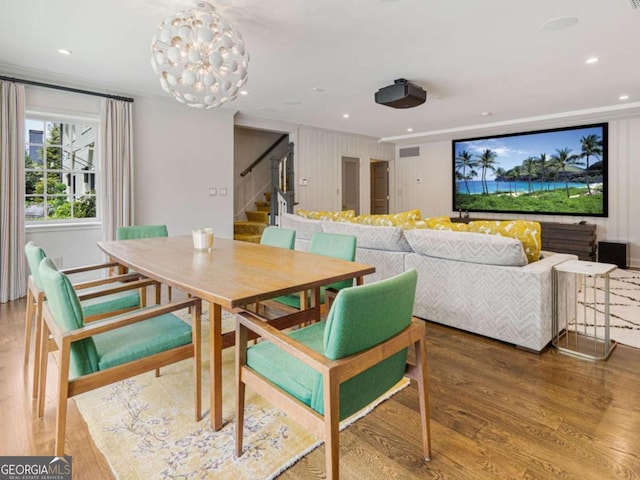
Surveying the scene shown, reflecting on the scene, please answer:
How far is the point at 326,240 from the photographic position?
2596mm

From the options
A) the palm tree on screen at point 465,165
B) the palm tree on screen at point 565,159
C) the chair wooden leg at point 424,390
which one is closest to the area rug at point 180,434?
the chair wooden leg at point 424,390

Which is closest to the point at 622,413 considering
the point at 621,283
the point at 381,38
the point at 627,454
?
the point at 627,454

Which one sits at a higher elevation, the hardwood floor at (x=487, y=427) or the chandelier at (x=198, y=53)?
the chandelier at (x=198, y=53)

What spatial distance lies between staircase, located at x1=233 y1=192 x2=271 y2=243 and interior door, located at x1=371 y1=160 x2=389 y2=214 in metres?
3.11

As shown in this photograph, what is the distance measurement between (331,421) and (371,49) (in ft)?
11.3

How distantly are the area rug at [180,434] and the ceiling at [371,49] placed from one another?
2.73m

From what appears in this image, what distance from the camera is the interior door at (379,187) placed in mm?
9297

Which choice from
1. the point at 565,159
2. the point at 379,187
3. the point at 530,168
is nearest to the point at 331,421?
the point at 565,159

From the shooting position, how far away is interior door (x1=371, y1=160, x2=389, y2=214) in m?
9.30

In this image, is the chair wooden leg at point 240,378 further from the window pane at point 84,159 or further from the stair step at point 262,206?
the stair step at point 262,206

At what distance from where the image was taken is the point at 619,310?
360 centimetres

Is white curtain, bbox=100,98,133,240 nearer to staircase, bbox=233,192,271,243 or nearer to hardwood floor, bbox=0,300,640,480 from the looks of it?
staircase, bbox=233,192,271,243

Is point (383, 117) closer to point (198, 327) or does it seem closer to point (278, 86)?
point (278, 86)

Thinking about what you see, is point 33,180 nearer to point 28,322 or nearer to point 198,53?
point 28,322
